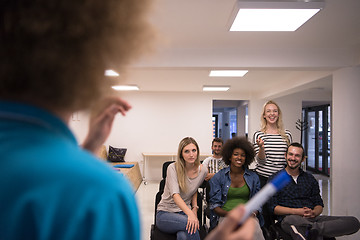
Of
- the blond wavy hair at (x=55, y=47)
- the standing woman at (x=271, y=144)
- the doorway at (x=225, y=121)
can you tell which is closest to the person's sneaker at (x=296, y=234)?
the standing woman at (x=271, y=144)

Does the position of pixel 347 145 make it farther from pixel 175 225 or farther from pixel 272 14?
pixel 175 225

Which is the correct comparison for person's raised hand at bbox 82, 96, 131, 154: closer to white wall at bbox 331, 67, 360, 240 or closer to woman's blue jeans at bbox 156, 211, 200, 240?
woman's blue jeans at bbox 156, 211, 200, 240

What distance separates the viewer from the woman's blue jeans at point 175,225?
245 centimetres

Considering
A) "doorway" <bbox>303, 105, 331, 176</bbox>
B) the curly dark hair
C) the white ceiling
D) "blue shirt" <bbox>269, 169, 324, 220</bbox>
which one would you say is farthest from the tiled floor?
the white ceiling

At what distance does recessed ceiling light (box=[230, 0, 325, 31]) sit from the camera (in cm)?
222

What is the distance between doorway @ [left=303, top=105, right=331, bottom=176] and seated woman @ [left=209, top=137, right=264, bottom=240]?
21.3 ft

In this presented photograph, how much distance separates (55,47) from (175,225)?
7.91 ft

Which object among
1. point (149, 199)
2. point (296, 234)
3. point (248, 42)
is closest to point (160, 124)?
point (149, 199)

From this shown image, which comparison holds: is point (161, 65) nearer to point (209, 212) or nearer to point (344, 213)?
point (209, 212)

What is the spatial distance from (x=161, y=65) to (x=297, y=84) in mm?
3410

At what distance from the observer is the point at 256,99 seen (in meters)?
8.36

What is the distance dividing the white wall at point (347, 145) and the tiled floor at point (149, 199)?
1062 millimetres

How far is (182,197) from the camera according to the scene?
2.80 metres

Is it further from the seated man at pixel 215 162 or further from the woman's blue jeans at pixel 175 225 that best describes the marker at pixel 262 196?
the seated man at pixel 215 162
